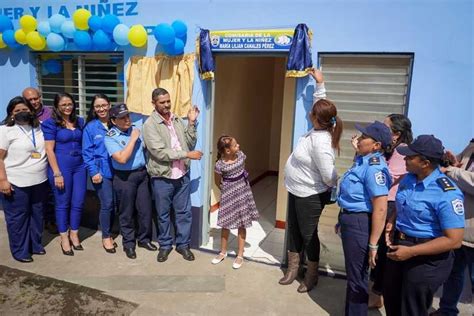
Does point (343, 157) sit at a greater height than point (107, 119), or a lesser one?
lesser

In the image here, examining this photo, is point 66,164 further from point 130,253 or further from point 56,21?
point 56,21

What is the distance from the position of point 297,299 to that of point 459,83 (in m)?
2.34

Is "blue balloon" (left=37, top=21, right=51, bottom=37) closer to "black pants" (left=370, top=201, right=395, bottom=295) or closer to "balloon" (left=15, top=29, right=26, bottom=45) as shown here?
"balloon" (left=15, top=29, right=26, bottom=45)

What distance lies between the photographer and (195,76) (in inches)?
160

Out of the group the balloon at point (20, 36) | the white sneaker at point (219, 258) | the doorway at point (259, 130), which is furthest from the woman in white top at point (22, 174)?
the white sneaker at point (219, 258)

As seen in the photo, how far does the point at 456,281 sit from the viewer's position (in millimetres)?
3029

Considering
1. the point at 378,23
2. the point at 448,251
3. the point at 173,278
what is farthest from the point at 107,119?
the point at 448,251

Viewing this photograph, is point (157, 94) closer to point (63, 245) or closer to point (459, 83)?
point (63, 245)

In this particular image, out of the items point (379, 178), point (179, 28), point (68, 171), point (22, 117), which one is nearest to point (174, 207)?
point (68, 171)

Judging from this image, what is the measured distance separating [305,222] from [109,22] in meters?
2.91

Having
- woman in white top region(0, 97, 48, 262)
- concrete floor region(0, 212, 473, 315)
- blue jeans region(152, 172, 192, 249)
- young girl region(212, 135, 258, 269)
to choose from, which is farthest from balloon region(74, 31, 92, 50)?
concrete floor region(0, 212, 473, 315)

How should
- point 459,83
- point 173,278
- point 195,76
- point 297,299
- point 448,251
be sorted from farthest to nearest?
point 195,76
point 173,278
point 297,299
point 459,83
point 448,251

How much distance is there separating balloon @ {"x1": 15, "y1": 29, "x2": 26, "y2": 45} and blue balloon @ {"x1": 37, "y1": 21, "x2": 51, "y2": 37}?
231 millimetres

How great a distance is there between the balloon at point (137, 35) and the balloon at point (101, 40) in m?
0.33
